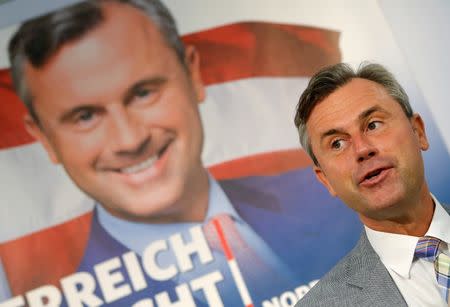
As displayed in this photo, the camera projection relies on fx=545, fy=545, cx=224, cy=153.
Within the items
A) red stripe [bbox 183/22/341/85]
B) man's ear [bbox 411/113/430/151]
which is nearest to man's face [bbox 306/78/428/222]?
man's ear [bbox 411/113/430/151]

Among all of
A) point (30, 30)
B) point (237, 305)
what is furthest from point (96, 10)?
point (237, 305)

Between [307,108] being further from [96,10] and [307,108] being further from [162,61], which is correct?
[96,10]

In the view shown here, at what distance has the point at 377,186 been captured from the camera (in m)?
1.20

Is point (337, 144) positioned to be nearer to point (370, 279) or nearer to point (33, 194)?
point (370, 279)

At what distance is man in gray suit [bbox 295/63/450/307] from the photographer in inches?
47.9

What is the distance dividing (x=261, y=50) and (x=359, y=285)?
79.3 inches

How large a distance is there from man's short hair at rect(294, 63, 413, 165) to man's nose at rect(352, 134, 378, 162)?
16 cm

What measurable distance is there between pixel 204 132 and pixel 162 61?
0.44 metres

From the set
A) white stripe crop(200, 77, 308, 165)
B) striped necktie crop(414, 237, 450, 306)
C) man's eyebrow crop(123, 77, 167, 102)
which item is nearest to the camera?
striped necktie crop(414, 237, 450, 306)

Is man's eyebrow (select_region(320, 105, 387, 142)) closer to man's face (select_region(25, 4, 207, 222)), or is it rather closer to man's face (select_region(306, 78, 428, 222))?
man's face (select_region(306, 78, 428, 222))

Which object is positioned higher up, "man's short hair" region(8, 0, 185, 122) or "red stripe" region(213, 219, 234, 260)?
"man's short hair" region(8, 0, 185, 122)

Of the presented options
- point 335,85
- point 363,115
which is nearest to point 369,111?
point 363,115

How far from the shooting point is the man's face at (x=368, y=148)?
1207 mm

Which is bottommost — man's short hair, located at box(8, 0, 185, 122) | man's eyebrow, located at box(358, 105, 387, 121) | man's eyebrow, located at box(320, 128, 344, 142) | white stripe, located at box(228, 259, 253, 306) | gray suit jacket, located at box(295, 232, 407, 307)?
white stripe, located at box(228, 259, 253, 306)
